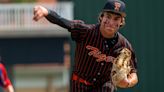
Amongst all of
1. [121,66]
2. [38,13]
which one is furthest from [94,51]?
[38,13]

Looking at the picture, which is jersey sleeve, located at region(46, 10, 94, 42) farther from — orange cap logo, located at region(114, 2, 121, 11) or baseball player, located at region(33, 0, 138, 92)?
orange cap logo, located at region(114, 2, 121, 11)

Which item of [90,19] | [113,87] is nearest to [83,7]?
[90,19]

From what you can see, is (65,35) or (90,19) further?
(65,35)

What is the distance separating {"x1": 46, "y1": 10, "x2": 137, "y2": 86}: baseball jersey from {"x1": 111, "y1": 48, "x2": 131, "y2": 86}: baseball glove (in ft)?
0.37

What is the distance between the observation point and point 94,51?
6871 mm

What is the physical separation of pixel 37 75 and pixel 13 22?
8.09 metres

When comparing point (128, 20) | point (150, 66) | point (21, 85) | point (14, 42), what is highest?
point (128, 20)

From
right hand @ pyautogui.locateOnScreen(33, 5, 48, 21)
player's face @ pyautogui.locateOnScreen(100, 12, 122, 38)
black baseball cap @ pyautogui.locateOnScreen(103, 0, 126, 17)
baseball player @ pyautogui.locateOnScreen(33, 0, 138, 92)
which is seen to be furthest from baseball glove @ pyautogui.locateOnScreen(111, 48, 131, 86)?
right hand @ pyautogui.locateOnScreen(33, 5, 48, 21)

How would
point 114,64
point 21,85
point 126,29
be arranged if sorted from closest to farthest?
1. point 114,64
2. point 126,29
3. point 21,85

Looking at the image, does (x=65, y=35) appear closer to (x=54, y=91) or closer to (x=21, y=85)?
(x=54, y=91)

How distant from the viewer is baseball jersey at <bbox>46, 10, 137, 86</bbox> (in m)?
6.79

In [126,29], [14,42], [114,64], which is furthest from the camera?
[14,42]

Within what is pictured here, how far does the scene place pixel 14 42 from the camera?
24281mm

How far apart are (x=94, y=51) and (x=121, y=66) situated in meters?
0.46
